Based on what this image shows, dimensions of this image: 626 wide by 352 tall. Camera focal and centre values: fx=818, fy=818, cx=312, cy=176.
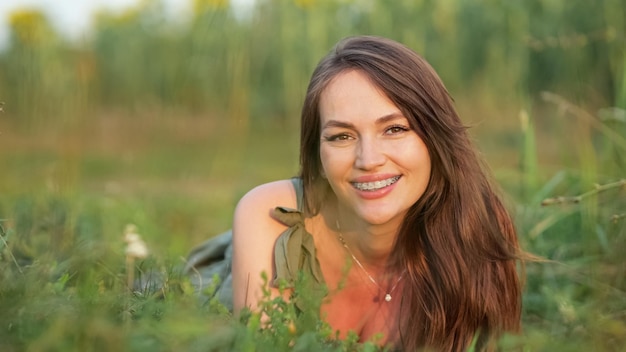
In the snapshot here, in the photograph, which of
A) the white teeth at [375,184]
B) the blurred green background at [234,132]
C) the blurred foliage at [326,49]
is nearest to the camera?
the blurred green background at [234,132]

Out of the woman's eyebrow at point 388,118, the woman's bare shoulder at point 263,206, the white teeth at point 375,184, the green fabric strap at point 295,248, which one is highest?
the woman's eyebrow at point 388,118

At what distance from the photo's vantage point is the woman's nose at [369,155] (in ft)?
6.80

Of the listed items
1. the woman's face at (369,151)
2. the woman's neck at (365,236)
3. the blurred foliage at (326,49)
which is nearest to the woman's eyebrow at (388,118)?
the woman's face at (369,151)

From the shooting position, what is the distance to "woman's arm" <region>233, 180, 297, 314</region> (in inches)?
90.0

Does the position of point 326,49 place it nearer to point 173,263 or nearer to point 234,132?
point 234,132

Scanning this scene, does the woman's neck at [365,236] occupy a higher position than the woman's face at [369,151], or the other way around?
the woman's face at [369,151]

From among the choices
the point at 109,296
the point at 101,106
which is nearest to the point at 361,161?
the point at 109,296

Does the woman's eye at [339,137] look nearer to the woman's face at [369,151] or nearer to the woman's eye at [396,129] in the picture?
the woman's face at [369,151]

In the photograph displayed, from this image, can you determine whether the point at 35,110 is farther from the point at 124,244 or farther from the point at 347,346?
the point at 347,346

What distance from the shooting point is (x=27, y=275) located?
4.95 feet

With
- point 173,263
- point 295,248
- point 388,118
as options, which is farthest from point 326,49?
point 173,263

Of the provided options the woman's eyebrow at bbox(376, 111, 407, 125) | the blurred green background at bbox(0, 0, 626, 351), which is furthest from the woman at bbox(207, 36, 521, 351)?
the blurred green background at bbox(0, 0, 626, 351)

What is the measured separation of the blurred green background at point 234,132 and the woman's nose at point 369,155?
0.52 metres

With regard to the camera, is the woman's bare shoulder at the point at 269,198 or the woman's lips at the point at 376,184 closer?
the woman's lips at the point at 376,184
